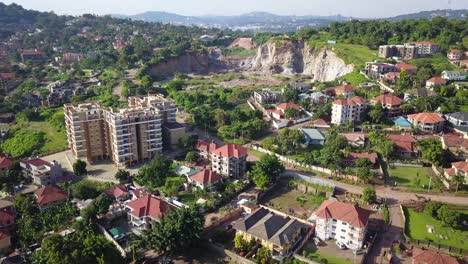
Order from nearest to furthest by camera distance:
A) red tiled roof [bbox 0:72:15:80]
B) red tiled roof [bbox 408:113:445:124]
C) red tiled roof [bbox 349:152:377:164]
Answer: red tiled roof [bbox 349:152:377:164] < red tiled roof [bbox 408:113:445:124] < red tiled roof [bbox 0:72:15:80]

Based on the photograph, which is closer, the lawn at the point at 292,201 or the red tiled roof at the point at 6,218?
the red tiled roof at the point at 6,218

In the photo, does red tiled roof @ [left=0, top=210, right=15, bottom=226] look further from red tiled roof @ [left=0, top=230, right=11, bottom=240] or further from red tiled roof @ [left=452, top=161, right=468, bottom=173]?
red tiled roof @ [left=452, top=161, right=468, bottom=173]

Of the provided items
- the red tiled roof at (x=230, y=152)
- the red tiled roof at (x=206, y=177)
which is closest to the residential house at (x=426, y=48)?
the red tiled roof at (x=230, y=152)

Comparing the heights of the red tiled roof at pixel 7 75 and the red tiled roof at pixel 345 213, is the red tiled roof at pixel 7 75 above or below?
above

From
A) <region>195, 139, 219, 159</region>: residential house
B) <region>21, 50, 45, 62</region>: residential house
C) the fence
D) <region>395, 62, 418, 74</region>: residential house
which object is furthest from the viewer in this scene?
<region>21, 50, 45, 62</region>: residential house

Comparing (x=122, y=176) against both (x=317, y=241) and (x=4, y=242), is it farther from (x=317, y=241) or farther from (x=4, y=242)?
(x=317, y=241)

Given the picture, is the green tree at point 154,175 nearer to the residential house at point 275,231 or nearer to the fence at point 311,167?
the residential house at point 275,231

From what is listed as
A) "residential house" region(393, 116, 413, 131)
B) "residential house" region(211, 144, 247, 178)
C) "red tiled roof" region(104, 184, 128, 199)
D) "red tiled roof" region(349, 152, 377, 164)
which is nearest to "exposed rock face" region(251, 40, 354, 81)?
"residential house" region(393, 116, 413, 131)
